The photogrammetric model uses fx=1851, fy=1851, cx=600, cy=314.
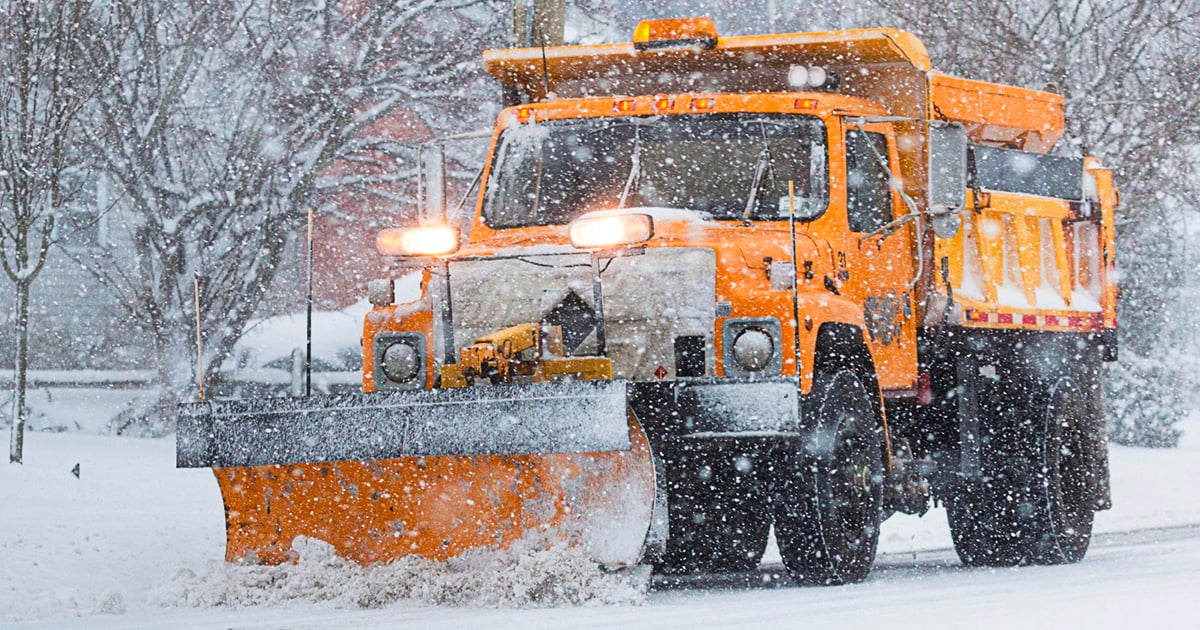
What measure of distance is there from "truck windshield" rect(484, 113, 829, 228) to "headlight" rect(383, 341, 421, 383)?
1.20 m

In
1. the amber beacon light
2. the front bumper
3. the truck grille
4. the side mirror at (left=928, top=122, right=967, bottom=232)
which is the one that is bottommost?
the front bumper

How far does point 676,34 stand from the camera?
9.74 metres

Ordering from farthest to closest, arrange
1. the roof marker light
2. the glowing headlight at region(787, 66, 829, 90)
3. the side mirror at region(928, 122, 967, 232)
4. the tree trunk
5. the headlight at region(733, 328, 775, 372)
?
the tree trunk < the glowing headlight at region(787, 66, 829, 90) < the roof marker light < the side mirror at region(928, 122, 967, 232) < the headlight at region(733, 328, 775, 372)

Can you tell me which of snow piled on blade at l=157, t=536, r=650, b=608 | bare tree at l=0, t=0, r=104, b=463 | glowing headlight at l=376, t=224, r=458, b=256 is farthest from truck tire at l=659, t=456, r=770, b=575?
bare tree at l=0, t=0, r=104, b=463

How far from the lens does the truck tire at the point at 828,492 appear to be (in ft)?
26.8

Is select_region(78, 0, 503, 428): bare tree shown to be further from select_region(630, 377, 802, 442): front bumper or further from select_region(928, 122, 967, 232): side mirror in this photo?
select_region(630, 377, 802, 442): front bumper

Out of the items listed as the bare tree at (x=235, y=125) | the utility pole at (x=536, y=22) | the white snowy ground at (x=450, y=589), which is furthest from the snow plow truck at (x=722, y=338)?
the bare tree at (x=235, y=125)

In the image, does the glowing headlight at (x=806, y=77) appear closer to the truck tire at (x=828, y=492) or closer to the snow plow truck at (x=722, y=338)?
the snow plow truck at (x=722, y=338)

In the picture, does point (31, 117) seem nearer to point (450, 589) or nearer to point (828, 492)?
point (450, 589)

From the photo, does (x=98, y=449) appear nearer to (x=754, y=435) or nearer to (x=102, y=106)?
(x=102, y=106)

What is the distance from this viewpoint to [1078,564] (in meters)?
10.8

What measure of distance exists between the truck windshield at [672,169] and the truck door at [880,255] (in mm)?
237

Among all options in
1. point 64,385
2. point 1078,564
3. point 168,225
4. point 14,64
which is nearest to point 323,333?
point 64,385

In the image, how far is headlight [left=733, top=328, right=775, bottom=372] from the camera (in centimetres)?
771
